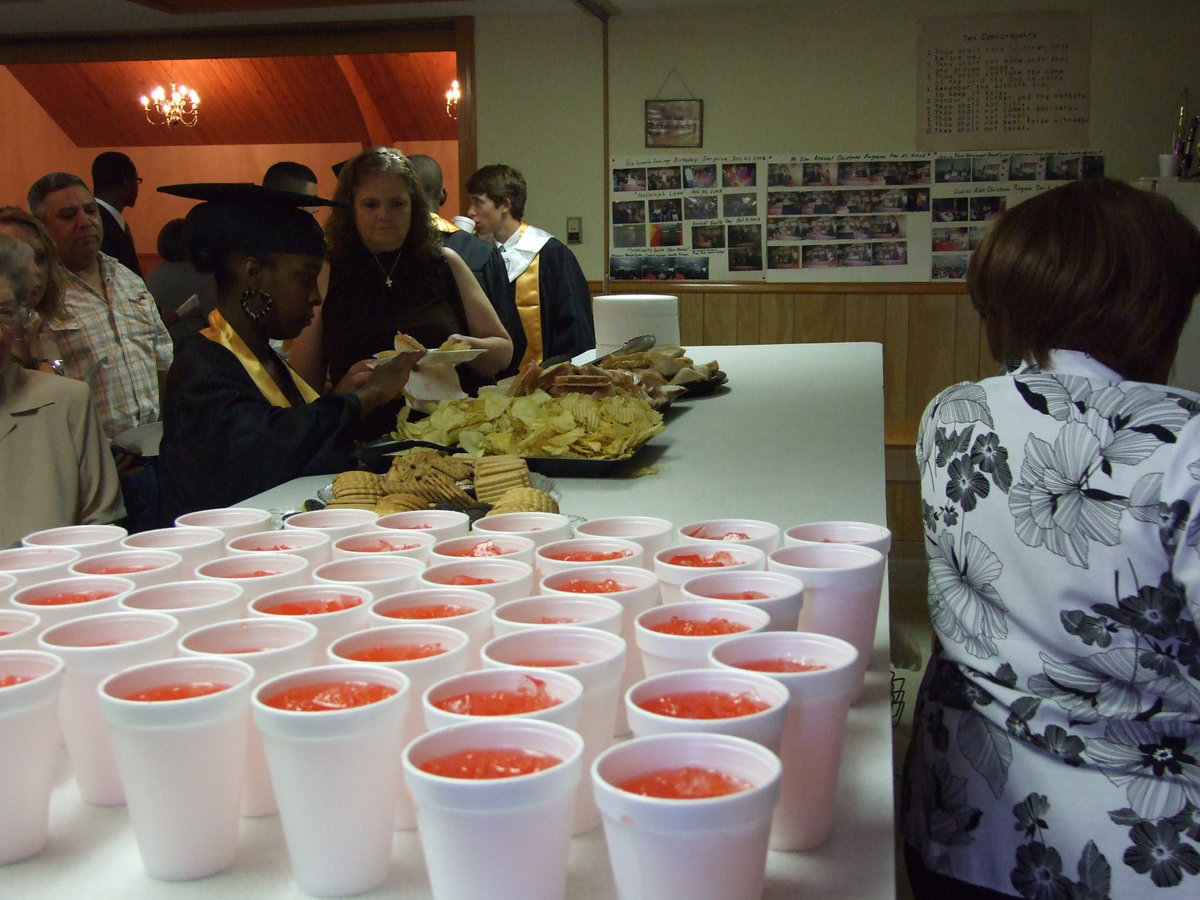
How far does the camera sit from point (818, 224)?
5867mm

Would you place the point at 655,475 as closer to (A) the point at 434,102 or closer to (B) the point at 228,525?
(B) the point at 228,525

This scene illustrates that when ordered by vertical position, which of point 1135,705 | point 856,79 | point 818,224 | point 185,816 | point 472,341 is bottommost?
point 1135,705

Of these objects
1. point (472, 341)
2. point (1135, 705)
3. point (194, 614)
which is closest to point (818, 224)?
point (472, 341)

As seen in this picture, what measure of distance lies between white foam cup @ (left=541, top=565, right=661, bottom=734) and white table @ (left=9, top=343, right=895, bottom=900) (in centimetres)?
22

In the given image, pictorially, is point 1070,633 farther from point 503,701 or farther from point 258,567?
point 258,567

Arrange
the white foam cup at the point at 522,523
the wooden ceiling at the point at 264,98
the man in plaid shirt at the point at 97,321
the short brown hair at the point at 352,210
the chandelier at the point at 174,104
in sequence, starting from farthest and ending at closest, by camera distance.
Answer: the chandelier at the point at 174,104, the wooden ceiling at the point at 264,98, the man in plaid shirt at the point at 97,321, the short brown hair at the point at 352,210, the white foam cup at the point at 522,523

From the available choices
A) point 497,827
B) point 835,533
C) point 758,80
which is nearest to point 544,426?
point 835,533

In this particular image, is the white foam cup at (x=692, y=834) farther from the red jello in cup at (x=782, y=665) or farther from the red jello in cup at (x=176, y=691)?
the red jello in cup at (x=176, y=691)

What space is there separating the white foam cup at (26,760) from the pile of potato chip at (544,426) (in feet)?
4.71

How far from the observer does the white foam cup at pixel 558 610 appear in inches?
41.0

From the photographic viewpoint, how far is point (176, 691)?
2.88 ft

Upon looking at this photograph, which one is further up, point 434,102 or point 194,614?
point 434,102

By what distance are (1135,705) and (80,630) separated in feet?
3.84

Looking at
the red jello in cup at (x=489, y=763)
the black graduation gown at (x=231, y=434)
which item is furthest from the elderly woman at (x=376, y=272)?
the red jello in cup at (x=489, y=763)
